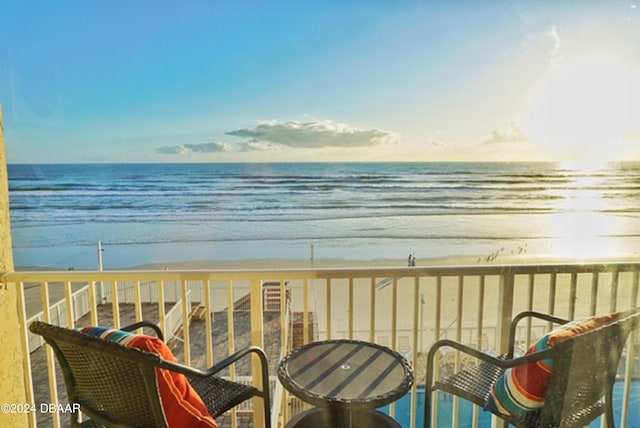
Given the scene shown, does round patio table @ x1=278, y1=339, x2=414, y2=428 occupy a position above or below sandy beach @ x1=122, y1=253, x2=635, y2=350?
above

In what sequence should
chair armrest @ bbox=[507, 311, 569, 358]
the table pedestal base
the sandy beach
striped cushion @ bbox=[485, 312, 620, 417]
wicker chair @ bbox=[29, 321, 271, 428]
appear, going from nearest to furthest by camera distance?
wicker chair @ bbox=[29, 321, 271, 428] → striped cushion @ bbox=[485, 312, 620, 417] → the table pedestal base → chair armrest @ bbox=[507, 311, 569, 358] → the sandy beach

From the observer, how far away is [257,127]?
30.6 feet

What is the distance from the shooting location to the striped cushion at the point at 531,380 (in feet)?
3.62

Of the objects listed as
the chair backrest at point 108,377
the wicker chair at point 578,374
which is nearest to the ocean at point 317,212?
the wicker chair at point 578,374

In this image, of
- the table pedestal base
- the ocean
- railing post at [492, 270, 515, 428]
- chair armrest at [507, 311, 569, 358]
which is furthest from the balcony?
the ocean

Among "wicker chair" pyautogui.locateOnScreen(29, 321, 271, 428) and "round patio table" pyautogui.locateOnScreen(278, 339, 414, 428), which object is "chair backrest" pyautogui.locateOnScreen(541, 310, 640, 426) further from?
"wicker chair" pyautogui.locateOnScreen(29, 321, 271, 428)

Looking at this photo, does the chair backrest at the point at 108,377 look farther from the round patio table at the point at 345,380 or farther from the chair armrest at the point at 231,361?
the round patio table at the point at 345,380

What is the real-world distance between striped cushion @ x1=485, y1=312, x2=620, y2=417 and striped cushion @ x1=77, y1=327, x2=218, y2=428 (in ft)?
3.07

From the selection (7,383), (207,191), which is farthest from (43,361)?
(207,191)

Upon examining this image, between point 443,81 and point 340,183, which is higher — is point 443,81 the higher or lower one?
the higher one

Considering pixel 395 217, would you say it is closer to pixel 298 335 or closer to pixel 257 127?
pixel 257 127

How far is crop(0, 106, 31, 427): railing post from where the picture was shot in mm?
1569

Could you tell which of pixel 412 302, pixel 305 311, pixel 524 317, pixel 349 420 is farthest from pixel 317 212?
pixel 349 420

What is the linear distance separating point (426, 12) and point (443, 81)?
2407 millimetres
